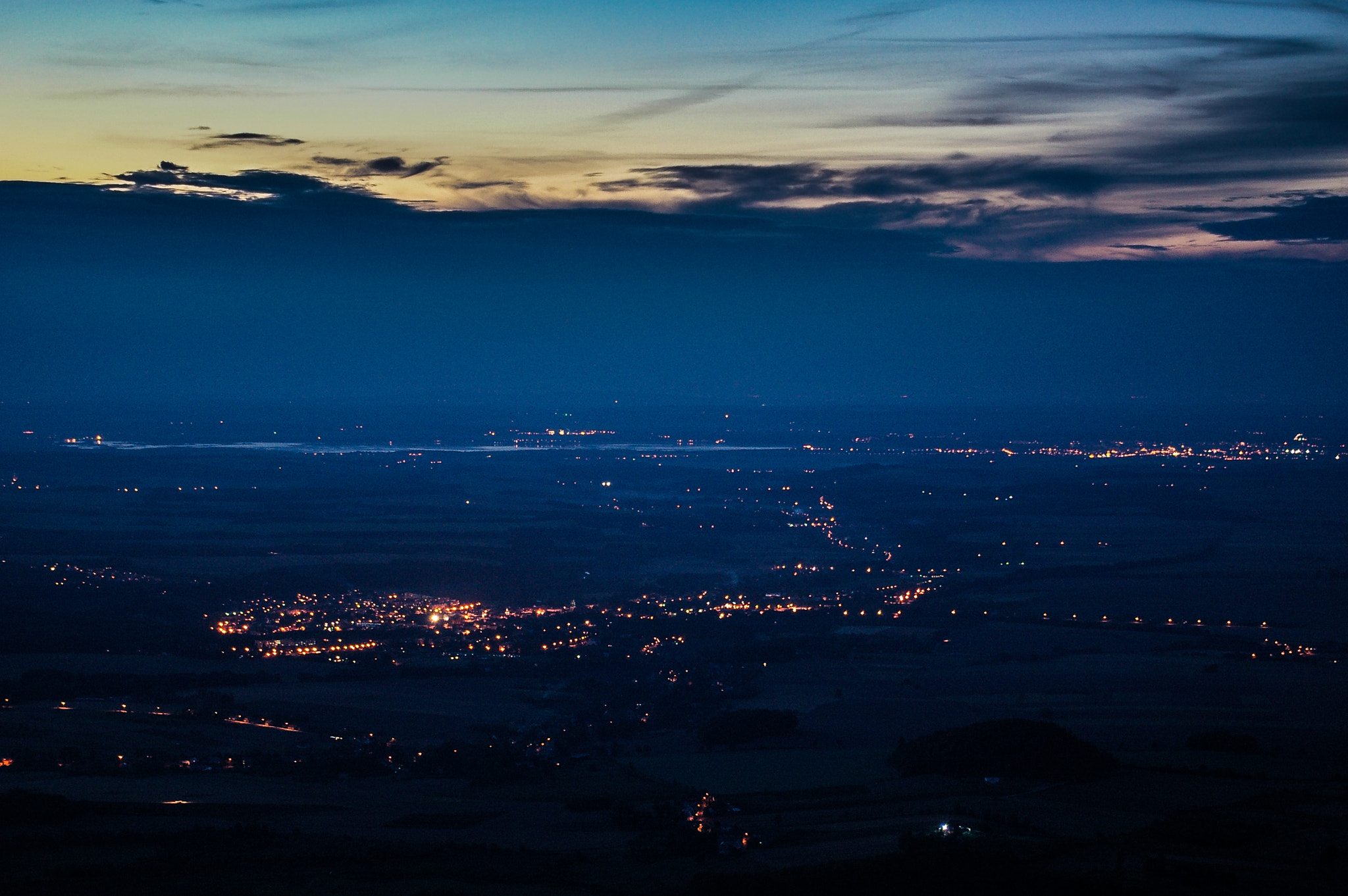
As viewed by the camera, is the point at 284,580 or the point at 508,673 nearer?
the point at 508,673

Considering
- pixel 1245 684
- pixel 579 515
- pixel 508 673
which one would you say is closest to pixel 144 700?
pixel 508 673

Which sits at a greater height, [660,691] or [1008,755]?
[1008,755]

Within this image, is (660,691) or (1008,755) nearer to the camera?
(1008,755)

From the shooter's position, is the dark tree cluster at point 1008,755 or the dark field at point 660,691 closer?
the dark field at point 660,691

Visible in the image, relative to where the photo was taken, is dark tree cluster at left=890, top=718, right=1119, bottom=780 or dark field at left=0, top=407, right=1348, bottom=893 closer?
dark field at left=0, top=407, right=1348, bottom=893

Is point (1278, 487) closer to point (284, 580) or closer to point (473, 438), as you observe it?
point (284, 580)

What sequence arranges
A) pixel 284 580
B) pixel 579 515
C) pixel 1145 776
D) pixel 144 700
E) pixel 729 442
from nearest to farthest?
pixel 1145 776
pixel 144 700
pixel 284 580
pixel 579 515
pixel 729 442

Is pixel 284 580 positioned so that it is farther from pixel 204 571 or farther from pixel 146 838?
pixel 146 838

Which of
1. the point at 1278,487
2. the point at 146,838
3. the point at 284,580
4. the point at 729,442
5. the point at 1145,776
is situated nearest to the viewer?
the point at 146,838
